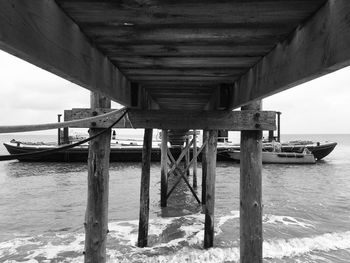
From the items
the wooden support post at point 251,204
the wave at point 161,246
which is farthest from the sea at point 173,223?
the wooden support post at point 251,204

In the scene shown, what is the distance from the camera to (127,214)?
477 inches

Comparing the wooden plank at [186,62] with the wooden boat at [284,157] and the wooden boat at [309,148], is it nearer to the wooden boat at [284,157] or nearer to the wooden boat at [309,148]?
the wooden boat at [284,157]

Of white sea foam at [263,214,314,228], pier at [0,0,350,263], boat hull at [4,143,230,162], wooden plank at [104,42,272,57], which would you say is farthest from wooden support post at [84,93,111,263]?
boat hull at [4,143,230,162]

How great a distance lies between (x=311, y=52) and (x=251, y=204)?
2.68 metres

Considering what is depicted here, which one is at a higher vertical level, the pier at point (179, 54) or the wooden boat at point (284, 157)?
the pier at point (179, 54)

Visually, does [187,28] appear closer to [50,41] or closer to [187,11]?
[187,11]

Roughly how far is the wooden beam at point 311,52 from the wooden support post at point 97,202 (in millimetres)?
2183

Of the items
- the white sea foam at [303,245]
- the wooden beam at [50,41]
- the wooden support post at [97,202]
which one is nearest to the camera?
the wooden beam at [50,41]

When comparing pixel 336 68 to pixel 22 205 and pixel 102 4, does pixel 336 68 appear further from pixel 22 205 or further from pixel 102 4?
pixel 22 205

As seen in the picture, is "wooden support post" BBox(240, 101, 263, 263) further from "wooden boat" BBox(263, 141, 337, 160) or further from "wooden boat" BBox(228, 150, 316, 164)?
"wooden boat" BBox(263, 141, 337, 160)

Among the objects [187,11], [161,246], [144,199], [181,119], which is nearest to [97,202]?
[181,119]

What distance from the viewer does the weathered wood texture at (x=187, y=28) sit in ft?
6.00

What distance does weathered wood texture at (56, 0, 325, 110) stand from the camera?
6.00 feet

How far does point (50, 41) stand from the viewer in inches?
67.7
